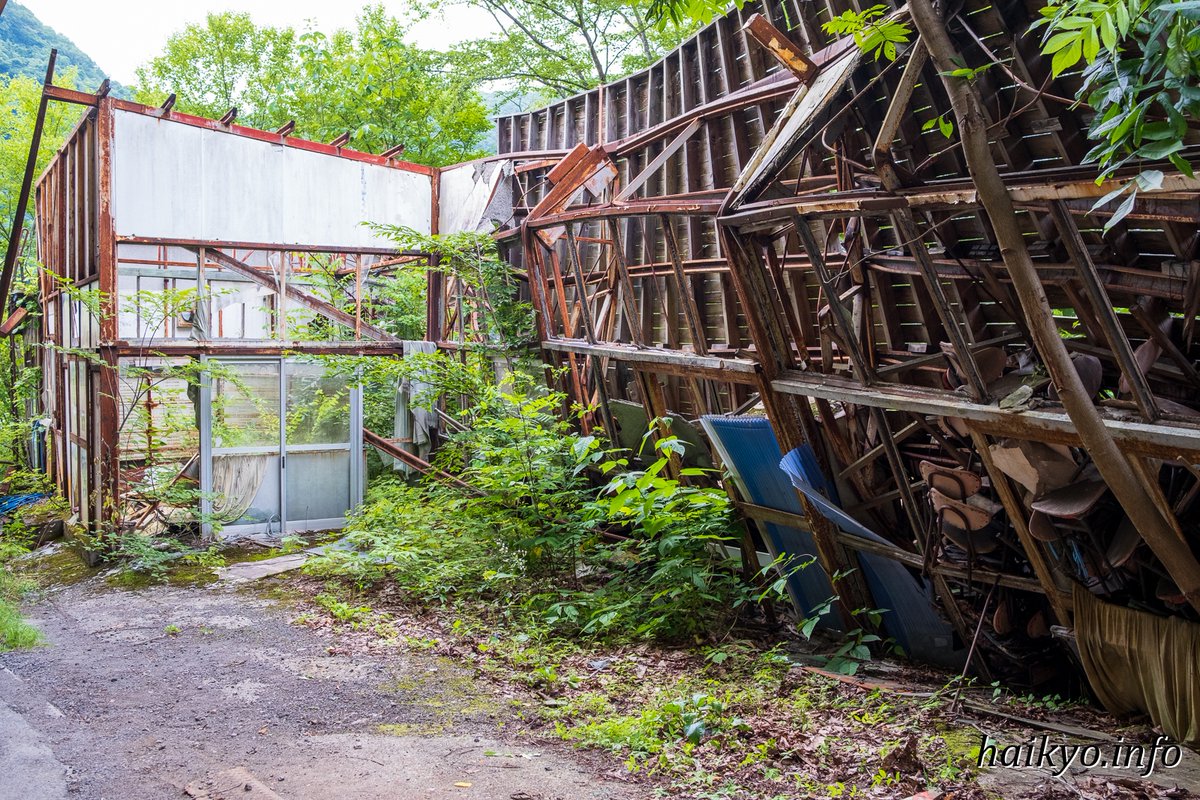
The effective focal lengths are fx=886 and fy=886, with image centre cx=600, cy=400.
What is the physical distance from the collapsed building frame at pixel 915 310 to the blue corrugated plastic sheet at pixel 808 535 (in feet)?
0.32

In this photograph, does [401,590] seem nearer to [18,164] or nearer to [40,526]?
[40,526]

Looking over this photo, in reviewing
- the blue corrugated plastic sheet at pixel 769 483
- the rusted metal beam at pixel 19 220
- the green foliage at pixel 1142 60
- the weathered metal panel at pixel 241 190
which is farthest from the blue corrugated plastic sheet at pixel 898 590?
the weathered metal panel at pixel 241 190

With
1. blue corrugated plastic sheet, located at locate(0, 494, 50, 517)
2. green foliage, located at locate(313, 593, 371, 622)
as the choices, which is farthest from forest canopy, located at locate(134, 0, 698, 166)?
green foliage, located at locate(313, 593, 371, 622)

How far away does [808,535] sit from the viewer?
25.7 ft

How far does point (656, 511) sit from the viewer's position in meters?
8.19

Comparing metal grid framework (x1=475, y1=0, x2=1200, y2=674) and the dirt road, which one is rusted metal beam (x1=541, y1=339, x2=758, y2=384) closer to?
metal grid framework (x1=475, y1=0, x2=1200, y2=674)

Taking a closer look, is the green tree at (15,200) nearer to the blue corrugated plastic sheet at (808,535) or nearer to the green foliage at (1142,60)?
the blue corrugated plastic sheet at (808,535)

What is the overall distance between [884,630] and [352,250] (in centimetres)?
948

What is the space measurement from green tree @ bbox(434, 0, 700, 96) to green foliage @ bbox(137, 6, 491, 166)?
2.87 feet

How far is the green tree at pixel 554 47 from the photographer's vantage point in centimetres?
2241

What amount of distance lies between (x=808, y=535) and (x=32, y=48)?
55437mm

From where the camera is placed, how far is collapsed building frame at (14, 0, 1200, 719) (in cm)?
508

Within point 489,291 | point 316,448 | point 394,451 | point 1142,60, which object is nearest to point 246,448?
point 316,448

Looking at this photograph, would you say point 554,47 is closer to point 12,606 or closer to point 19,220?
point 19,220
